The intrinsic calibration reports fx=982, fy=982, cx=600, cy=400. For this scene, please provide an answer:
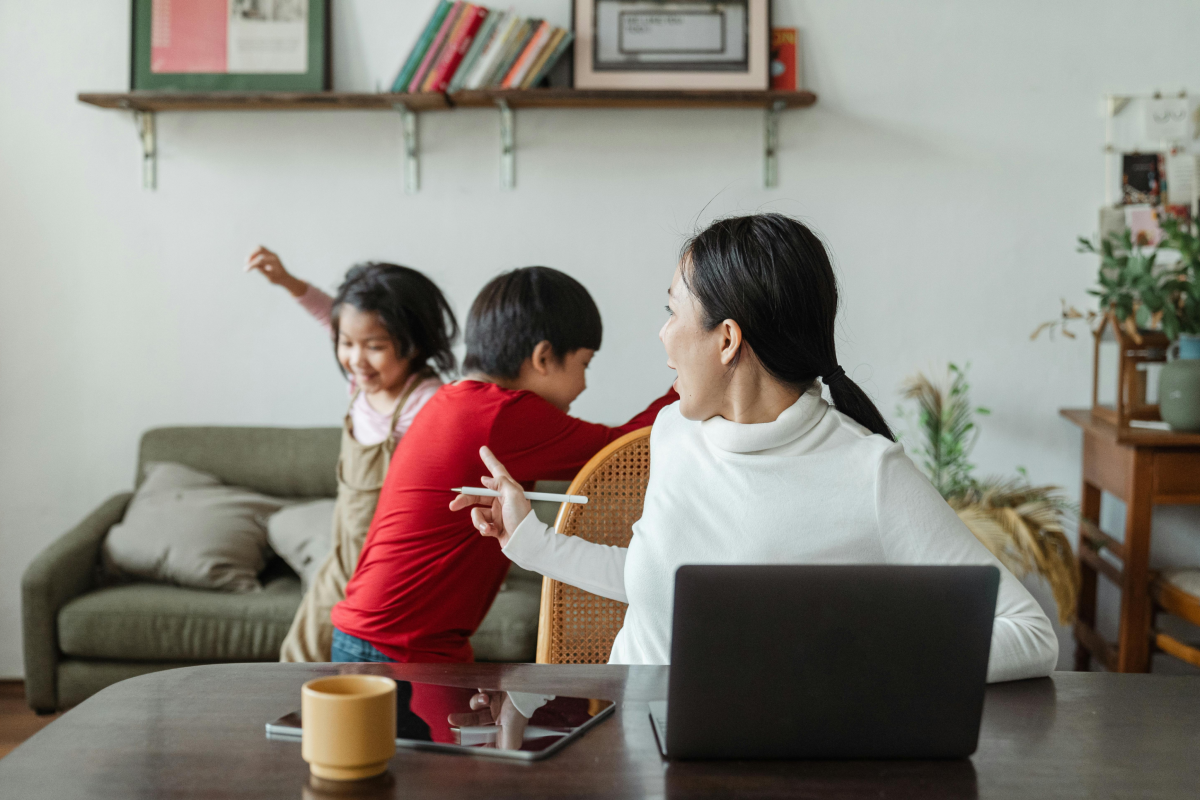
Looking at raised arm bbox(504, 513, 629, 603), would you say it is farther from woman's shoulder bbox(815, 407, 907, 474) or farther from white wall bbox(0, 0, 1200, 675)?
white wall bbox(0, 0, 1200, 675)

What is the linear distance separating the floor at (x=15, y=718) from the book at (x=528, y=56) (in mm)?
2043

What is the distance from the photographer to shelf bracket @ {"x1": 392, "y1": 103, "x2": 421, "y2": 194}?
2895 millimetres

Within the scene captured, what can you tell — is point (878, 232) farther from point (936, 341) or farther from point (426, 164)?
point (426, 164)

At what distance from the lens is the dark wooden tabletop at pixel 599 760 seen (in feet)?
2.37

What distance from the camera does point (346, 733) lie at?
0.72 m

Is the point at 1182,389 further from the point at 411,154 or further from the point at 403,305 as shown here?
the point at 411,154

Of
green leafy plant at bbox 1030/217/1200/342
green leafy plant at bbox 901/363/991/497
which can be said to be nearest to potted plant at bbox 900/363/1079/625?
green leafy plant at bbox 901/363/991/497

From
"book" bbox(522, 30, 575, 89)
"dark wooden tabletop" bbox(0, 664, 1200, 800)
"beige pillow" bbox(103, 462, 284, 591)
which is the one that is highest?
"book" bbox(522, 30, 575, 89)

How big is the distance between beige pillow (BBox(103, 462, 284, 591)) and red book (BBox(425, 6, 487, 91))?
1.26 meters

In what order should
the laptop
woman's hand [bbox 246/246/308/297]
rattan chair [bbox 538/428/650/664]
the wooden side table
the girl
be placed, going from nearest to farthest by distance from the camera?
1. the laptop
2. rattan chair [bbox 538/428/650/664]
3. the girl
4. woman's hand [bbox 246/246/308/297]
5. the wooden side table

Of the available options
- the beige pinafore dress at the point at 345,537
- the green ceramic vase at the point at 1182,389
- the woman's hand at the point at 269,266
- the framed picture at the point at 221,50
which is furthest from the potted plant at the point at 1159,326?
the framed picture at the point at 221,50

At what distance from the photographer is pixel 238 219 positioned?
2.96 metres

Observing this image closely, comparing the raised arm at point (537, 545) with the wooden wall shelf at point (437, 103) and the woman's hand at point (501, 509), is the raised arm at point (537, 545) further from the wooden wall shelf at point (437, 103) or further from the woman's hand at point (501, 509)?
the wooden wall shelf at point (437, 103)

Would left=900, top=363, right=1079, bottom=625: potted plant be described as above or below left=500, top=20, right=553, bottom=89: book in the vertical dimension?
below
